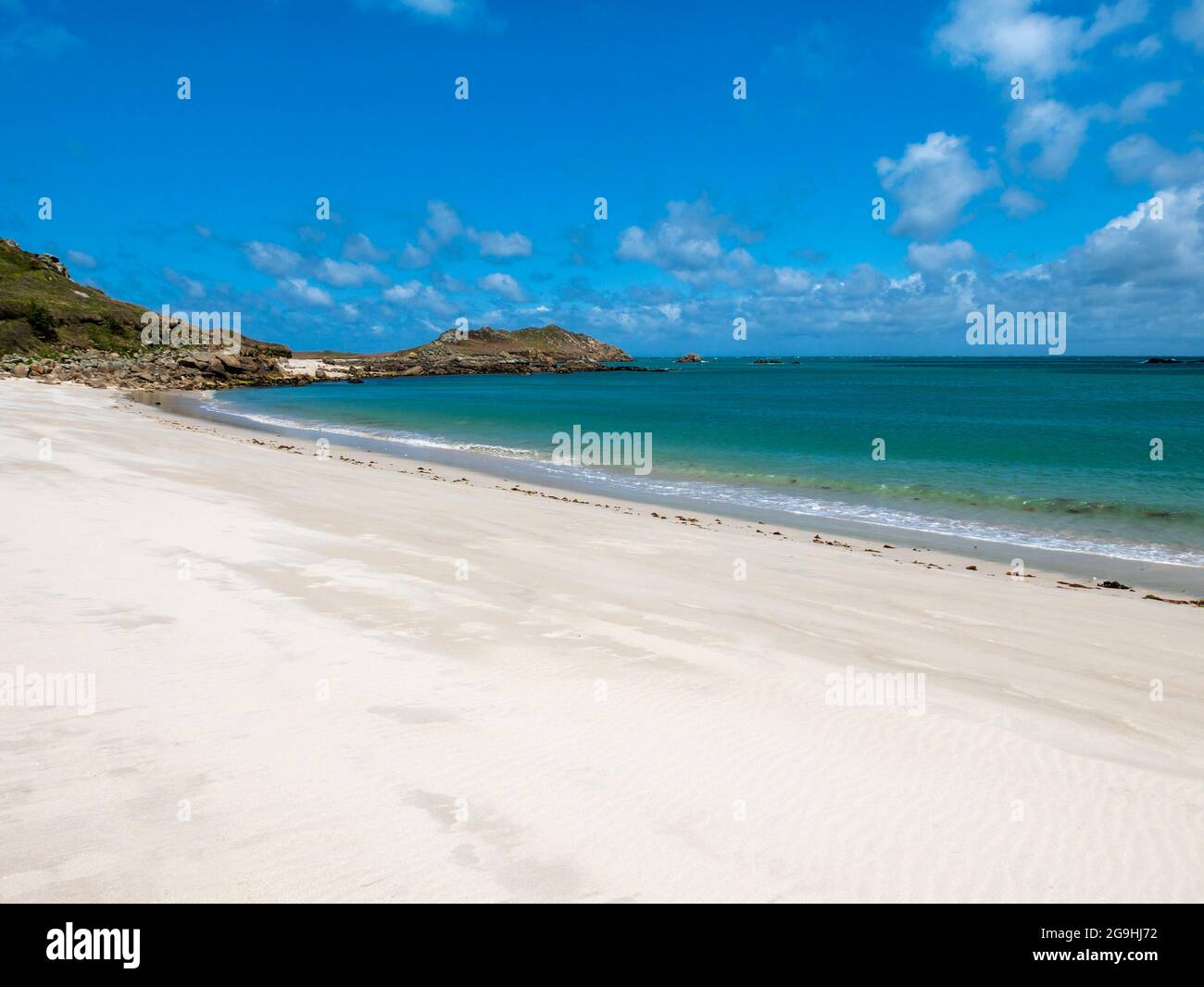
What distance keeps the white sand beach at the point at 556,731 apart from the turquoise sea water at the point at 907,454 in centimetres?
779

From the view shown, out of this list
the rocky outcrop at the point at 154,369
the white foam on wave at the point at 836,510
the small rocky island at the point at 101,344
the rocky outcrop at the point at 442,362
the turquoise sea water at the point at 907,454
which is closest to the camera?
the white foam on wave at the point at 836,510

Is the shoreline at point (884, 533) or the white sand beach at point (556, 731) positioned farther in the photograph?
the shoreline at point (884, 533)

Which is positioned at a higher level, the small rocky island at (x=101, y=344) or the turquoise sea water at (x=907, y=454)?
the small rocky island at (x=101, y=344)

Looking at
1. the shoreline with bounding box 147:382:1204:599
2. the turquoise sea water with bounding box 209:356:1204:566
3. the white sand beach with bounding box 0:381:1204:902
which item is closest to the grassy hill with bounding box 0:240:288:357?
the turquoise sea water with bounding box 209:356:1204:566

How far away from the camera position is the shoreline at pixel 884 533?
1328 cm

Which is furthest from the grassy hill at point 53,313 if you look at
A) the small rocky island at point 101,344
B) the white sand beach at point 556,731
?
the white sand beach at point 556,731

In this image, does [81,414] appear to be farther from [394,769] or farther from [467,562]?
[394,769]

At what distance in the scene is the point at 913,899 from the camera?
367 cm

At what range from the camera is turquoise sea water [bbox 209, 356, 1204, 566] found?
60.1 ft

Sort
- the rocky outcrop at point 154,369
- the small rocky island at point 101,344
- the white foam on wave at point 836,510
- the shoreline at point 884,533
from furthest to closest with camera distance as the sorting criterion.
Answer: the small rocky island at point 101,344
the rocky outcrop at point 154,369
the white foam on wave at point 836,510
the shoreline at point 884,533

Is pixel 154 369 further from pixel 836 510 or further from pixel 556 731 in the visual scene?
pixel 556 731

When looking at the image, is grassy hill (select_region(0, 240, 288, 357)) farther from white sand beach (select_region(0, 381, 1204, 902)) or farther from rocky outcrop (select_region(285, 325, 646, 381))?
white sand beach (select_region(0, 381, 1204, 902))

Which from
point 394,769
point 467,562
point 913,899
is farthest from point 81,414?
point 913,899

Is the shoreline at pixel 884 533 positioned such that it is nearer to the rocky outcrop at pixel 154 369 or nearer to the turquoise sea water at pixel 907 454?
the turquoise sea water at pixel 907 454
